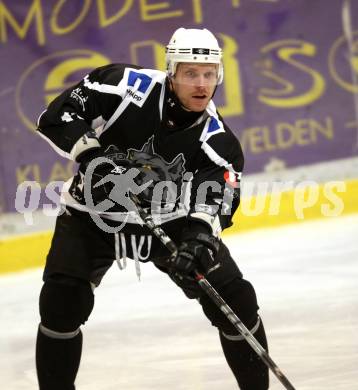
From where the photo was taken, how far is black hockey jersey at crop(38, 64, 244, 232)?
3254 millimetres

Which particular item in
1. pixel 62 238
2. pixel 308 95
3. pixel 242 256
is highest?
pixel 62 238

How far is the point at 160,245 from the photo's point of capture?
3377 mm

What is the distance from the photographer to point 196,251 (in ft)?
10.1

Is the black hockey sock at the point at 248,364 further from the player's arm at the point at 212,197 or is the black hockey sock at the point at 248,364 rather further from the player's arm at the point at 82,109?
the player's arm at the point at 82,109

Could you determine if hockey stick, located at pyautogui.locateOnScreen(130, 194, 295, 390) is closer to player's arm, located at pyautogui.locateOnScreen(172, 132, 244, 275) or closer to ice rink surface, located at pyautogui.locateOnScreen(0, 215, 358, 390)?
player's arm, located at pyautogui.locateOnScreen(172, 132, 244, 275)

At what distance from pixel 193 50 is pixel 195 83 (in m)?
0.09

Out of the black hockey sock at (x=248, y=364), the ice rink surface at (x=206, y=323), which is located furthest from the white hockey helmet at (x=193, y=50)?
the ice rink surface at (x=206, y=323)

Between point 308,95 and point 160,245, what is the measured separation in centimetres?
302

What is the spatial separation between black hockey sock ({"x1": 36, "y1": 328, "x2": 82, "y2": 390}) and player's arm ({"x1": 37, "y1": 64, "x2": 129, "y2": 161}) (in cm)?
52

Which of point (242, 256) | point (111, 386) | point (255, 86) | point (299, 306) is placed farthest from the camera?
point (255, 86)

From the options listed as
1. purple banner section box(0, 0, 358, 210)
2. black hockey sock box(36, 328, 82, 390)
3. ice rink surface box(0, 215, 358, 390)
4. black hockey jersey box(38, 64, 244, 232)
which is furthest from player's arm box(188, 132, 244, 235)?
purple banner section box(0, 0, 358, 210)

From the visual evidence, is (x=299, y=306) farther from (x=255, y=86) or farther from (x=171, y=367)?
(x=255, y=86)

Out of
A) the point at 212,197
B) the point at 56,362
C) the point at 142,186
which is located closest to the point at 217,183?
the point at 212,197

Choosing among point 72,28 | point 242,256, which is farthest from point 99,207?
point 72,28
